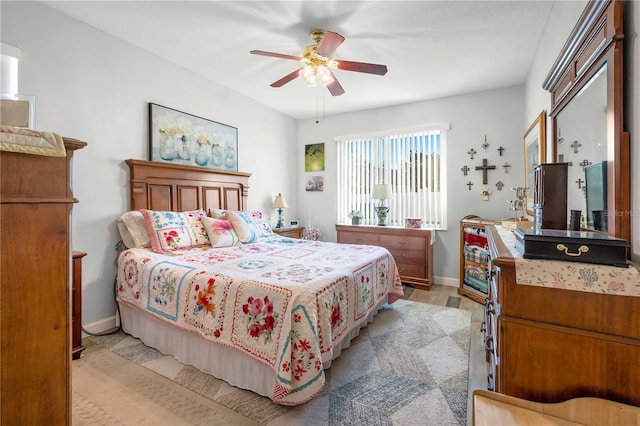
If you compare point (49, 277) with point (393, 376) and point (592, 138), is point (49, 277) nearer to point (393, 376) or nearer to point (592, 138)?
point (393, 376)

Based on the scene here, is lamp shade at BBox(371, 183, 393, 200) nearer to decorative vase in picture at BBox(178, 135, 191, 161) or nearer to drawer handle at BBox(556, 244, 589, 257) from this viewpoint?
decorative vase in picture at BBox(178, 135, 191, 161)

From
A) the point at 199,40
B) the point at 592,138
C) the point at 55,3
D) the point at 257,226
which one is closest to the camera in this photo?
the point at 592,138

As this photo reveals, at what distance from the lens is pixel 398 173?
4.50m

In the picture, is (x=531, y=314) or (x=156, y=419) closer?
(x=531, y=314)

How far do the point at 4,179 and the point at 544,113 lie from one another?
3183 millimetres

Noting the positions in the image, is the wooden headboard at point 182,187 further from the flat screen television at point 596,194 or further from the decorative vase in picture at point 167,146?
the flat screen television at point 596,194

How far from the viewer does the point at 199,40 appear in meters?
2.71

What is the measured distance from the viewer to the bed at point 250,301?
1612 millimetres

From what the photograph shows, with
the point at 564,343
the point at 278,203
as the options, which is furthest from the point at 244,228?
the point at 564,343

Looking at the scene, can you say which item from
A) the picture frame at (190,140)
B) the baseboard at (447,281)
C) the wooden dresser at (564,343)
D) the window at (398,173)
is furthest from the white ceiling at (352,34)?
the baseboard at (447,281)

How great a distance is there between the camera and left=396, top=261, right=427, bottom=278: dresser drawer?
12.8 ft

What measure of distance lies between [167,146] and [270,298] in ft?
7.78

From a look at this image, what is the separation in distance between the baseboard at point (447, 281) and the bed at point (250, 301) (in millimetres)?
1398

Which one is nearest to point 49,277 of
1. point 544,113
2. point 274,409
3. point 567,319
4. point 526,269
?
point 274,409
